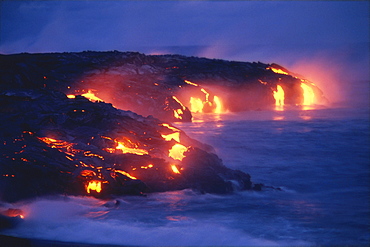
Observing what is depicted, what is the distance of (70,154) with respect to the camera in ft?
34.9

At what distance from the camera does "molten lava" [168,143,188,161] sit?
470 inches

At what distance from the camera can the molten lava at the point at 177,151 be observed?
39.2 feet

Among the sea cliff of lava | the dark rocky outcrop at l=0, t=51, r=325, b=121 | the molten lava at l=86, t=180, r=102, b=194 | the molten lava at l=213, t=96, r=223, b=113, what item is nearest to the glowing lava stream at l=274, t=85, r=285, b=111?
the dark rocky outcrop at l=0, t=51, r=325, b=121

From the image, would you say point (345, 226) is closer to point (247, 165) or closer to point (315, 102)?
point (247, 165)

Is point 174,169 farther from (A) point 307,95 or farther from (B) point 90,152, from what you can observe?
(A) point 307,95

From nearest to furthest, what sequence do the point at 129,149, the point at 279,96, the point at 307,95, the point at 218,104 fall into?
1. the point at 129,149
2. the point at 218,104
3. the point at 279,96
4. the point at 307,95

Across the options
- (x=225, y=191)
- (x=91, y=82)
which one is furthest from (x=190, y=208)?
(x=91, y=82)

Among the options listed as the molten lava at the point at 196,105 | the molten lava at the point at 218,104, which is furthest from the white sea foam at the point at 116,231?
the molten lava at the point at 218,104

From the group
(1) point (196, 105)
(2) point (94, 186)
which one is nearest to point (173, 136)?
(2) point (94, 186)

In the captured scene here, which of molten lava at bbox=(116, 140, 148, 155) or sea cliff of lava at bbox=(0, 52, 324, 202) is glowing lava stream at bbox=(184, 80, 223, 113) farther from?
molten lava at bbox=(116, 140, 148, 155)

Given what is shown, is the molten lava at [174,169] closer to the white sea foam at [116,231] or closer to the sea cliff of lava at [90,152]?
the sea cliff of lava at [90,152]

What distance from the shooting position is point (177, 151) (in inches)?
479

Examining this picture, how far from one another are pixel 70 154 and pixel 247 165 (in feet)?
21.2

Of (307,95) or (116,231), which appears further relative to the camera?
(307,95)
